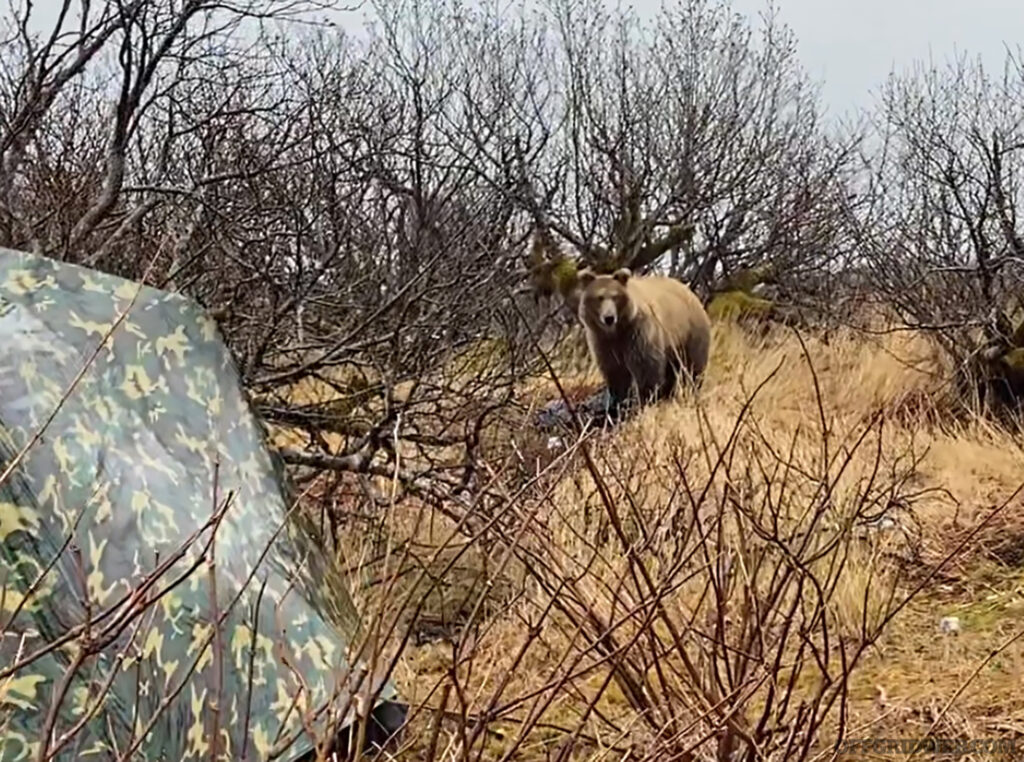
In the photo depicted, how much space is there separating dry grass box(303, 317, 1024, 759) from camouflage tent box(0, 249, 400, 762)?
350 mm

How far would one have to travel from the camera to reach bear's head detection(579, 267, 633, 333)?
1125cm

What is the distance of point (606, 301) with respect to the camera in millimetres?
11273

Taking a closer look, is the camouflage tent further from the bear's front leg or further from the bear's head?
the bear's head

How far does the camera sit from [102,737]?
260cm

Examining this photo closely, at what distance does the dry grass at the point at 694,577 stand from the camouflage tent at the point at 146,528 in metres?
0.35

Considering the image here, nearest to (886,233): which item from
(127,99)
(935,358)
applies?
(935,358)

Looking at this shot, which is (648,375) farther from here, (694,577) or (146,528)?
(146,528)

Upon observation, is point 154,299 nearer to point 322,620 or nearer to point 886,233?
point 322,620

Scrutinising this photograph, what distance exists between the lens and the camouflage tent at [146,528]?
2594mm

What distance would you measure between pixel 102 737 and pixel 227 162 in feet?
15.1

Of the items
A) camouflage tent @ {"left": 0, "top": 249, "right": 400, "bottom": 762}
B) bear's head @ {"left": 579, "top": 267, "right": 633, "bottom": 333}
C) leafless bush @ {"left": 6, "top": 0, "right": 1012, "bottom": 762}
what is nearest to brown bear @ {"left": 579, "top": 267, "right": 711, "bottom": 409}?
bear's head @ {"left": 579, "top": 267, "right": 633, "bottom": 333}

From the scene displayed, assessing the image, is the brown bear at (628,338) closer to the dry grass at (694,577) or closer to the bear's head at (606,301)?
the bear's head at (606,301)

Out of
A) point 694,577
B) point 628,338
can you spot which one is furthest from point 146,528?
point 628,338

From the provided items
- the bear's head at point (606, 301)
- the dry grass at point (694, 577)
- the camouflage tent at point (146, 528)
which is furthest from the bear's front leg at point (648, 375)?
the camouflage tent at point (146, 528)
